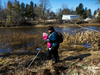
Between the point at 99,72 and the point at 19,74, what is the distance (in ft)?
8.83

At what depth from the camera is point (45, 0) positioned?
44000 millimetres

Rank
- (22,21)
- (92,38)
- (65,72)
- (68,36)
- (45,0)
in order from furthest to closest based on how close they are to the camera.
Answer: (45,0) → (22,21) → (68,36) → (92,38) → (65,72)

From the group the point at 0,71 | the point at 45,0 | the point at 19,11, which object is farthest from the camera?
the point at 45,0

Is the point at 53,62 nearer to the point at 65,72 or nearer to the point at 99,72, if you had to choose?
the point at 65,72

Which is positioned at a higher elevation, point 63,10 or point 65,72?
point 63,10

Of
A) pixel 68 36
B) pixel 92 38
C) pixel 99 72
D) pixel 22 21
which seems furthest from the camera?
pixel 22 21

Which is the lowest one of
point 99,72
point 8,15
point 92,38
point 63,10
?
point 99,72

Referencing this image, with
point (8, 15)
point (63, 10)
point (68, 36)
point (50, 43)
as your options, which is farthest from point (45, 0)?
point (50, 43)

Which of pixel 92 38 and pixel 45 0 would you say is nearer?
pixel 92 38

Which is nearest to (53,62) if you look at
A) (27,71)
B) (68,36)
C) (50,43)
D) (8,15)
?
(50,43)

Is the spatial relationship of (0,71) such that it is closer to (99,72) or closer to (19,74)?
(19,74)

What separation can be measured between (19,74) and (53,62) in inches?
57.6

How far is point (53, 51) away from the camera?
3816mm

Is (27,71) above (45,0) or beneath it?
beneath
